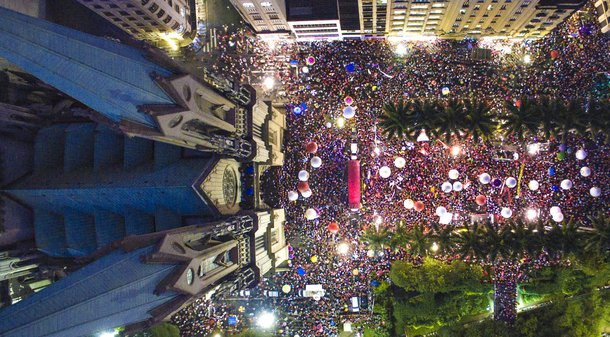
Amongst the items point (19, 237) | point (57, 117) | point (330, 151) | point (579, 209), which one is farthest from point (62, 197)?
point (579, 209)

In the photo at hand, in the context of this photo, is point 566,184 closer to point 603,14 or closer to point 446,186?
point 446,186

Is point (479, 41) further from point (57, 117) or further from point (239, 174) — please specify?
point (57, 117)

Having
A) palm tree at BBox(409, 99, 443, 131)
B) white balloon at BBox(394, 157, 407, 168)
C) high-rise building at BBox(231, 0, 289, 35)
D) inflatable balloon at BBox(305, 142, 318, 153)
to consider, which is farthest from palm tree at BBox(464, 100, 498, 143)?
high-rise building at BBox(231, 0, 289, 35)

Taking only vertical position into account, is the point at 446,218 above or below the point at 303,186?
below

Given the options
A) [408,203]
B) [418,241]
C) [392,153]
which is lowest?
[418,241]

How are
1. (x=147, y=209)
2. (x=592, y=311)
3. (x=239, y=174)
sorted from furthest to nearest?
(x=592, y=311), (x=239, y=174), (x=147, y=209)

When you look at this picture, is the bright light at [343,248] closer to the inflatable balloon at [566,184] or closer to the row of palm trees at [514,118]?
the row of palm trees at [514,118]

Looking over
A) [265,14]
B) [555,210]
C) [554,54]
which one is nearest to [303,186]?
[265,14]
